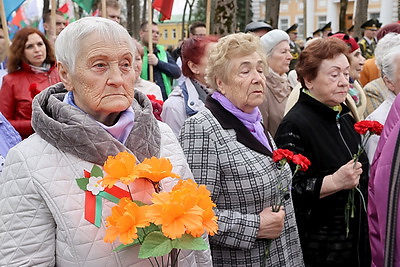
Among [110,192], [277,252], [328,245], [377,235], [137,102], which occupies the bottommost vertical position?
[328,245]

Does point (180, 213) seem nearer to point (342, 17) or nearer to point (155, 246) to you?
point (155, 246)

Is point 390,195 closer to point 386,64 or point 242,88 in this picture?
point 242,88

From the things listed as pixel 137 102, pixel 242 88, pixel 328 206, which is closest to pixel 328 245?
pixel 328 206

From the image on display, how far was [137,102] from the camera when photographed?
2188 mm

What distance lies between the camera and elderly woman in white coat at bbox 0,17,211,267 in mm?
1783

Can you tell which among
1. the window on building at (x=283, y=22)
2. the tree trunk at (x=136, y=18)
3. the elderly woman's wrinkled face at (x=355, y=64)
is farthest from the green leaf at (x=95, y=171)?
the window on building at (x=283, y=22)

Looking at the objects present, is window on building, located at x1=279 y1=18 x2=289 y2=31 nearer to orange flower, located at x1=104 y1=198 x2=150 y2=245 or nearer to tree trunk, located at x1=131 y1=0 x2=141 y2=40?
tree trunk, located at x1=131 y1=0 x2=141 y2=40

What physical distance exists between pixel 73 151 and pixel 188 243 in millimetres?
618

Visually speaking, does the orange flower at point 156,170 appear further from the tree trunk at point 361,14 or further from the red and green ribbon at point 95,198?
the tree trunk at point 361,14

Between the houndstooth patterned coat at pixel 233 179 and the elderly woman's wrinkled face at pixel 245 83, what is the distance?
113 mm

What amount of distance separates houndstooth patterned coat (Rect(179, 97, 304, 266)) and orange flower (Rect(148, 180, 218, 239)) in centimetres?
112

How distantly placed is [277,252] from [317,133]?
902 mm

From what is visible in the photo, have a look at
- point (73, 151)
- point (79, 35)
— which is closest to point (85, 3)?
point (79, 35)

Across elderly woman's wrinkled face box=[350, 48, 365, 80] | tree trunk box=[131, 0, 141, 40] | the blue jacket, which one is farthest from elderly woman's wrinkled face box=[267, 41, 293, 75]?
tree trunk box=[131, 0, 141, 40]
